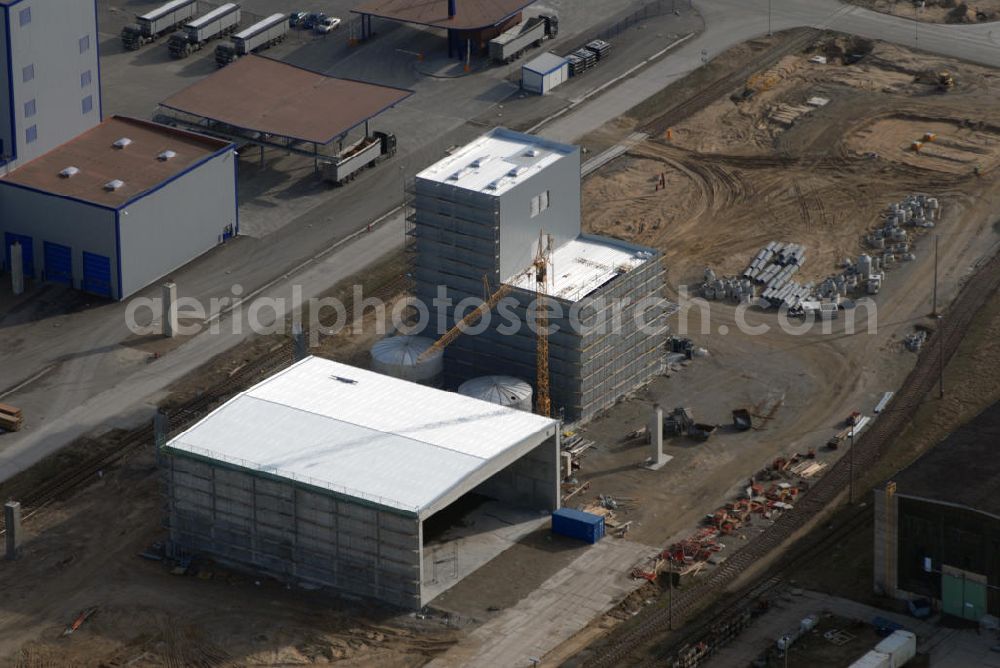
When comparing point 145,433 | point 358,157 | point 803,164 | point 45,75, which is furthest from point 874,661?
point 45,75

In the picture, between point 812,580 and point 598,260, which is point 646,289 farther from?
point 812,580

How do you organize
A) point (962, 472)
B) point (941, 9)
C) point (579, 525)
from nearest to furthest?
point (962, 472)
point (579, 525)
point (941, 9)

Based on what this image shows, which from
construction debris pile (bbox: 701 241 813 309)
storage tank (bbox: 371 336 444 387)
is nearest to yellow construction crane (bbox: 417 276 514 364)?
storage tank (bbox: 371 336 444 387)

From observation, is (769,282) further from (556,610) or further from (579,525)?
(556,610)

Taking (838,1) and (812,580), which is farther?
(838,1)

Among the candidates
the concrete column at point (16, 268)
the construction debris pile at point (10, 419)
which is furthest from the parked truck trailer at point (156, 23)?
the construction debris pile at point (10, 419)

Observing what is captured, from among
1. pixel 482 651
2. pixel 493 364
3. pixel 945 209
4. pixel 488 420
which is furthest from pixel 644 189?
pixel 482 651
